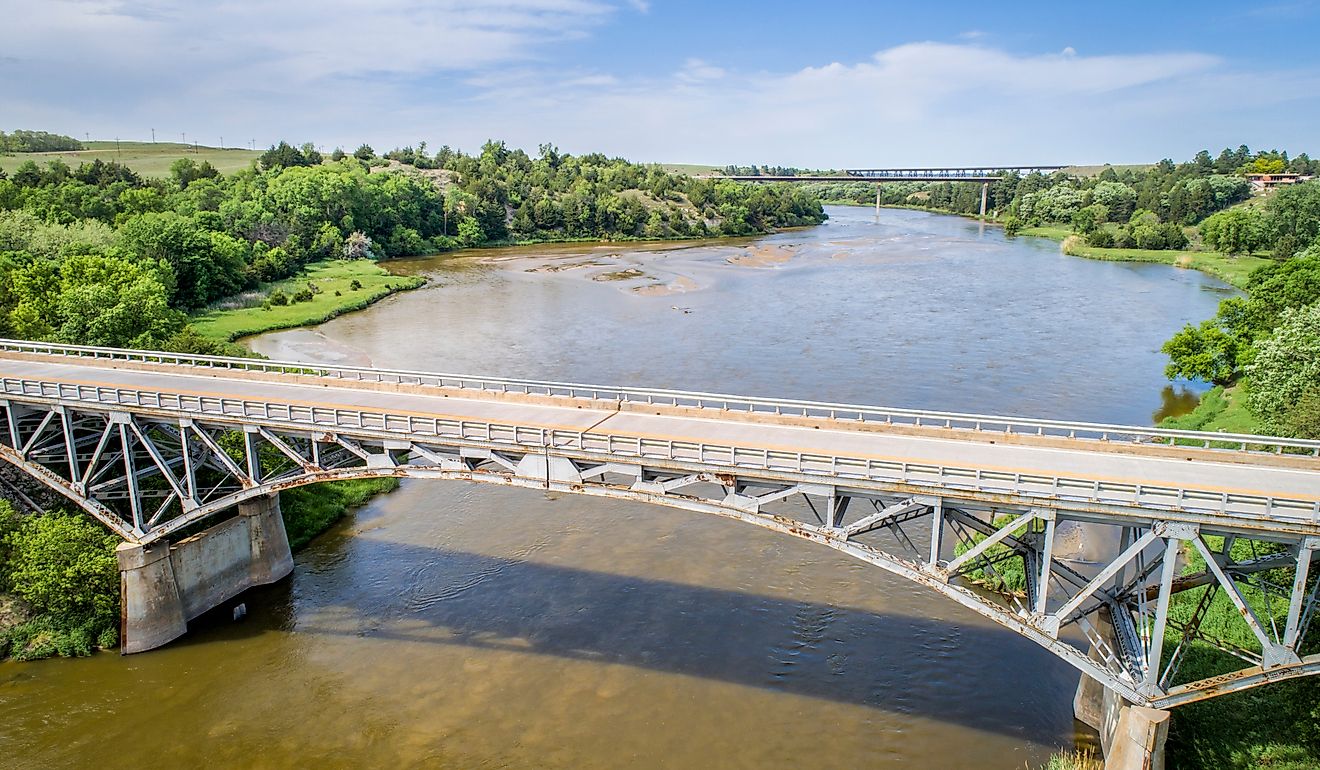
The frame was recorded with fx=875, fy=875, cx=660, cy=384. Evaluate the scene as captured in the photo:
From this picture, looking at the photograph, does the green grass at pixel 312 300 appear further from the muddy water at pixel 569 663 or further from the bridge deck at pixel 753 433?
the muddy water at pixel 569 663

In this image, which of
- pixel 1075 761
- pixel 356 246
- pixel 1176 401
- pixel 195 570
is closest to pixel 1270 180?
pixel 1176 401

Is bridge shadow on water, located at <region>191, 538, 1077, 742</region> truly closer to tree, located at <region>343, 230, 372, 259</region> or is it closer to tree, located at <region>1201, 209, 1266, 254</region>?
tree, located at <region>343, 230, 372, 259</region>

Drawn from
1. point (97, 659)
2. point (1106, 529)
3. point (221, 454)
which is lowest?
point (97, 659)

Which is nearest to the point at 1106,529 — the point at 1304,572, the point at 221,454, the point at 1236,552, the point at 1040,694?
the point at 1236,552

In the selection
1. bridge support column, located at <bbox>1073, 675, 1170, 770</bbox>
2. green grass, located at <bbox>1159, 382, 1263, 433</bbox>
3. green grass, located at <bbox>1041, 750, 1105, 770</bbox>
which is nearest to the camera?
bridge support column, located at <bbox>1073, 675, 1170, 770</bbox>

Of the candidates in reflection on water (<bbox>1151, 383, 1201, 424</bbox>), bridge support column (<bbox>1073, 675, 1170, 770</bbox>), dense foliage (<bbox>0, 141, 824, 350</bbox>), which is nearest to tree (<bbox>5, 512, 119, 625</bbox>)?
dense foliage (<bbox>0, 141, 824, 350</bbox>)

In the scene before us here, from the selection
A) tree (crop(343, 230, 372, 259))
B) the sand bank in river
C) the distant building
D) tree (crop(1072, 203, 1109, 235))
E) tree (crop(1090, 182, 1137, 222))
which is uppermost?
the distant building

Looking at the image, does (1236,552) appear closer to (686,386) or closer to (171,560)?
(686,386)
